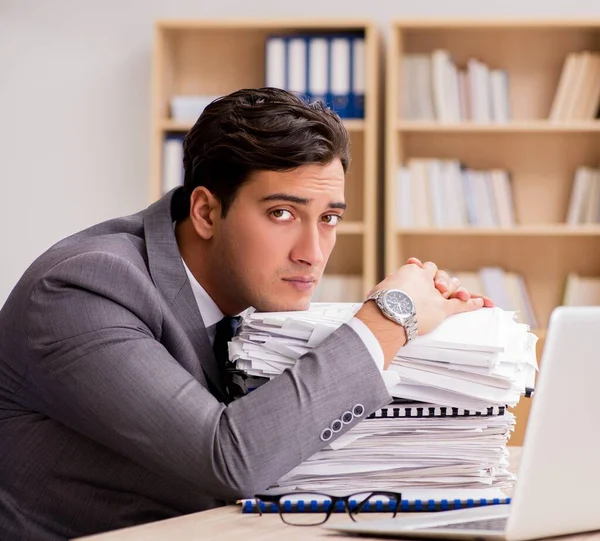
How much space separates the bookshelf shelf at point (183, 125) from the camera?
3.60 metres

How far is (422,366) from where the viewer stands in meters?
1.11

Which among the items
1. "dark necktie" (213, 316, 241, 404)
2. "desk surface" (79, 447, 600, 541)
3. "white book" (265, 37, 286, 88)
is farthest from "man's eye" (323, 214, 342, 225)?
"white book" (265, 37, 286, 88)

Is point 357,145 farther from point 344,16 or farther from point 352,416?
point 352,416

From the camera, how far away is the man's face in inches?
50.8

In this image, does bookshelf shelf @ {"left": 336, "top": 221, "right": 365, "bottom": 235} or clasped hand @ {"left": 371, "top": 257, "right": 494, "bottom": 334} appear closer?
clasped hand @ {"left": 371, "top": 257, "right": 494, "bottom": 334}

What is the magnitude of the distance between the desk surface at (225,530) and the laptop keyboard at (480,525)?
69mm

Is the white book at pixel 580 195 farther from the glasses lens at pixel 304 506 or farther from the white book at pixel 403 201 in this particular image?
the glasses lens at pixel 304 506

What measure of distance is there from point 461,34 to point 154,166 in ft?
4.60

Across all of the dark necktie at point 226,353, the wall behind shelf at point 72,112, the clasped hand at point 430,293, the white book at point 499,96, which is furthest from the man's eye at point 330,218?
the wall behind shelf at point 72,112

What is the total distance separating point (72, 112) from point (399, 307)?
322 cm

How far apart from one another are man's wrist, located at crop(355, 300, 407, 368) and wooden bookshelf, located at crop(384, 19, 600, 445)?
2.66m

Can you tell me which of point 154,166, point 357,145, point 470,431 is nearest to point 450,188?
point 357,145

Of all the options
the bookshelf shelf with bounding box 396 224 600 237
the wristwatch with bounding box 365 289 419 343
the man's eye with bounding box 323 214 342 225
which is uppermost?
the man's eye with bounding box 323 214 342 225

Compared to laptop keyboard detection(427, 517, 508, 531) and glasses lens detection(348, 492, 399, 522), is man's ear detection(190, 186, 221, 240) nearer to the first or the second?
glasses lens detection(348, 492, 399, 522)
